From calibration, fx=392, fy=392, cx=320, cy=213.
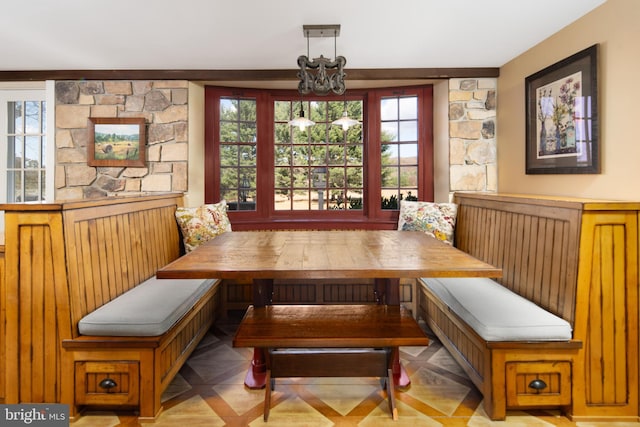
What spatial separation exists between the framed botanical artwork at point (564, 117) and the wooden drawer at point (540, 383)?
4.33 feet

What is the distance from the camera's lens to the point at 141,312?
2.08 metres

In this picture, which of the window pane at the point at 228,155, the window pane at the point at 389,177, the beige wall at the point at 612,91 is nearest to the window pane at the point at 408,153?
the window pane at the point at 389,177

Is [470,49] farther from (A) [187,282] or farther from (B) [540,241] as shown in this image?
(A) [187,282]

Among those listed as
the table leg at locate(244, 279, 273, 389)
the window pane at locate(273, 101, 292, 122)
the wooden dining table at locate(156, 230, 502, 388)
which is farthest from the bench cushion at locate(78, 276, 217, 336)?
the window pane at locate(273, 101, 292, 122)

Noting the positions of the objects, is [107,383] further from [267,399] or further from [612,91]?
[612,91]

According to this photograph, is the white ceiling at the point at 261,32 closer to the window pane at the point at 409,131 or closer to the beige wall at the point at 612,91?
the beige wall at the point at 612,91

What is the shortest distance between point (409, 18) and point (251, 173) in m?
2.31

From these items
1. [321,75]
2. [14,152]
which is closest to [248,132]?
[321,75]

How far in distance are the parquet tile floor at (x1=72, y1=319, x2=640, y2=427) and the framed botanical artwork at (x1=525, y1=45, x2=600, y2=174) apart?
1.62 meters

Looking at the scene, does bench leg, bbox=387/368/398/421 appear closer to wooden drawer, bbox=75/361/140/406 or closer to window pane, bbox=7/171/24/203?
wooden drawer, bbox=75/361/140/406

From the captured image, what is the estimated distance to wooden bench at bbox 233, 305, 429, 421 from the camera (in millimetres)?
1912

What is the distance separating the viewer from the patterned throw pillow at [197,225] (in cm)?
354

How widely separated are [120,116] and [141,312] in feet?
8.25

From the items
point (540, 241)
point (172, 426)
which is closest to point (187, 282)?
point (172, 426)
